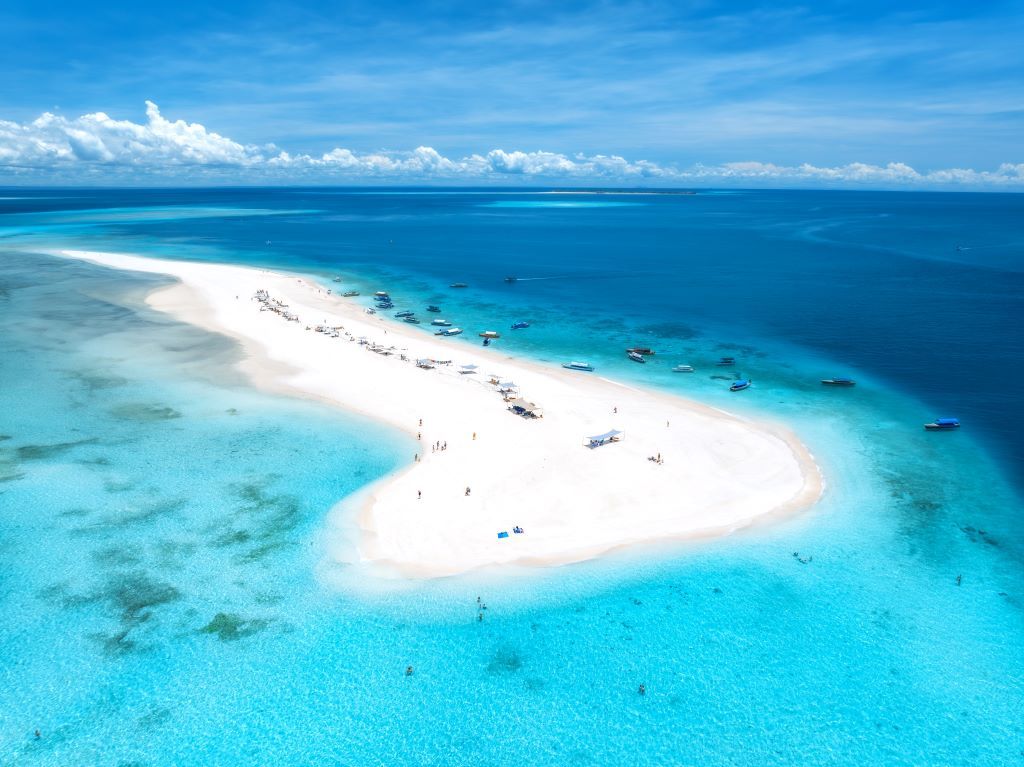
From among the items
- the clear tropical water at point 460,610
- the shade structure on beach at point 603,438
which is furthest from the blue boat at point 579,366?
the shade structure on beach at point 603,438

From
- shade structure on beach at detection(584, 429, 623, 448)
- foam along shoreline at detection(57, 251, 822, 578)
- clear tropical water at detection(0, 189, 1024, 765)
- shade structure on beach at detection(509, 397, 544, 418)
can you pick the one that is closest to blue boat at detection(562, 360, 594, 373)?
foam along shoreline at detection(57, 251, 822, 578)

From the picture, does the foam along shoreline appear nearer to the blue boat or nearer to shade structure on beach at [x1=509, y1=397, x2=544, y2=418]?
shade structure on beach at [x1=509, y1=397, x2=544, y2=418]

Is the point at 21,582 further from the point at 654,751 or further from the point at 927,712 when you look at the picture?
the point at 927,712

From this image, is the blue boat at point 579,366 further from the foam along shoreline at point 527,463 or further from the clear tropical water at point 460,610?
the clear tropical water at point 460,610

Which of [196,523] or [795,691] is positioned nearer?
[795,691]

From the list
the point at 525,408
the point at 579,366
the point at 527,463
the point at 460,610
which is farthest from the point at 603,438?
the point at 579,366

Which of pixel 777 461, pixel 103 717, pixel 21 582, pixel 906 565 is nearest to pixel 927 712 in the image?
pixel 906 565
